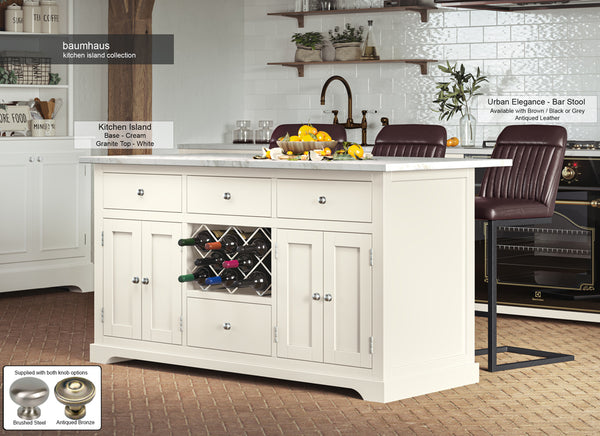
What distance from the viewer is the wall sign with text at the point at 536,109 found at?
21.8ft

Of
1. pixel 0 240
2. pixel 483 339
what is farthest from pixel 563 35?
pixel 0 240

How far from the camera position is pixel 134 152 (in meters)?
7.06

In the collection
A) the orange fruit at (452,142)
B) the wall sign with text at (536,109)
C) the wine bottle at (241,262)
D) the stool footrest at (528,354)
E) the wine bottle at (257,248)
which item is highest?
the wall sign with text at (536,109)

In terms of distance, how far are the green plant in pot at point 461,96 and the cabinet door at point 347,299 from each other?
2.96m

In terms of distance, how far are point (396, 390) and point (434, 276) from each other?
52 cm

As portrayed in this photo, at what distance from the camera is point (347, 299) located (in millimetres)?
4207

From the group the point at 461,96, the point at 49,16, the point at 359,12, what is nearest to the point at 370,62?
the point at 359,12

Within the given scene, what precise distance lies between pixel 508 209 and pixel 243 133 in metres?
3.55

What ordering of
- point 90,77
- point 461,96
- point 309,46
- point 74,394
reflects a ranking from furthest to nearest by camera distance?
1. point 309,46
2. point 90,77
3. point 461,96
4. point 74,394

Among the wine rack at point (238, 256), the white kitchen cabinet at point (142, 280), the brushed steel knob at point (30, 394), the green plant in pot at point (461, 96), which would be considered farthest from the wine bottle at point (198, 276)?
the green plant in pot at point (461, 96)

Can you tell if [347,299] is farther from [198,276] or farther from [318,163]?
[198,276]

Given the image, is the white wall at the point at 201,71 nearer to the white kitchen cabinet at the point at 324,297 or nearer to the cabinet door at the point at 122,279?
the cabinet door at the point at 122,279

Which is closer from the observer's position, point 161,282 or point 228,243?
point 228,243

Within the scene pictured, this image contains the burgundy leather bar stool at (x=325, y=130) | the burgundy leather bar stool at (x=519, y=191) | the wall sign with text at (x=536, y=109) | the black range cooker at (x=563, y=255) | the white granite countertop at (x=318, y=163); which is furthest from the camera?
the wall sign with text at (x=536, y=109)
